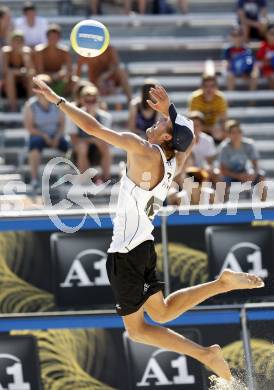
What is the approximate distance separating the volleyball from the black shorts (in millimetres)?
1410

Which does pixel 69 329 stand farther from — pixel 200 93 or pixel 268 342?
pixel 200 93

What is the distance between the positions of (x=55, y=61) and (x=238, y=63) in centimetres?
244

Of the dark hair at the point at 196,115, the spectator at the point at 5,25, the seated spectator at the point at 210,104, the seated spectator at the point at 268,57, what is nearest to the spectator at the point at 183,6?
the seated spectator at the point at 268,57

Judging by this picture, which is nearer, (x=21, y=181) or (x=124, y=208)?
(x=124, y=208)

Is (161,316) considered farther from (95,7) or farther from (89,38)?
(95,7)

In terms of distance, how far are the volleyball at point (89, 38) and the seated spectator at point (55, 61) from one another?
5.41m

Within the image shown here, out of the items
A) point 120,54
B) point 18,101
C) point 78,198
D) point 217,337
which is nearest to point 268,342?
point 217,337

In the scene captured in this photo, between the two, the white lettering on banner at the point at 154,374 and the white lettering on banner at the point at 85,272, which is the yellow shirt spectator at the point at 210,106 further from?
the white lettering on banner at the point at 154,374

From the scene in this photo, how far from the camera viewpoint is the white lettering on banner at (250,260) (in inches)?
343

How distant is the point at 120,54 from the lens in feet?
47.0

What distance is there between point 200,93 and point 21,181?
8.07 feet

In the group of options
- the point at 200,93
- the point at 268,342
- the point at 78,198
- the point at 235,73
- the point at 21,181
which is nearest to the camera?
the point at 268,342

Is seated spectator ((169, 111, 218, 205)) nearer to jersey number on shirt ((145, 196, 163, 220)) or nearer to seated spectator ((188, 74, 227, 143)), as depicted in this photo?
seated spectator ((188, 74, 227, 143))

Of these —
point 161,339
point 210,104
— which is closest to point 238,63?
point 210,104
